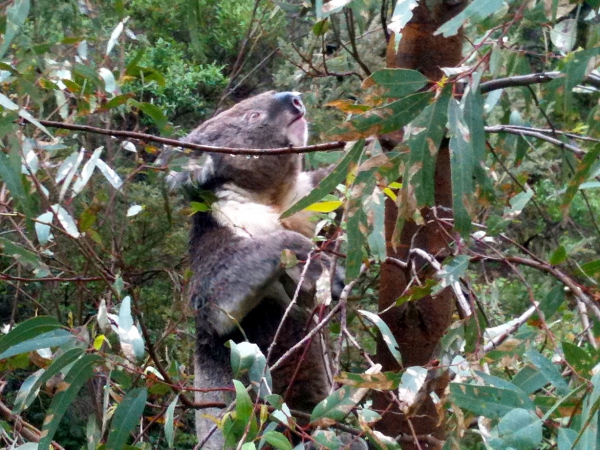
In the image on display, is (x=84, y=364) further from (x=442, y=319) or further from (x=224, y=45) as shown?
(x=224, y=45)

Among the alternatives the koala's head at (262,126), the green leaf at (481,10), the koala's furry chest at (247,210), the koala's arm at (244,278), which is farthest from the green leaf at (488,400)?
the koala's head at (262,126)

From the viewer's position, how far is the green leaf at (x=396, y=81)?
0.85 meters

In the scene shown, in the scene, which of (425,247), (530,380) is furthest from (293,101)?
(530,380)

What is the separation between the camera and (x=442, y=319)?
1396mm

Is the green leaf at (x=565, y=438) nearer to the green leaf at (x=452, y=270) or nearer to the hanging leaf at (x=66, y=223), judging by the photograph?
the green leaf at (x=452, y=270)

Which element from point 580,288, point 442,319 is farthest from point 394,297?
point 580,288

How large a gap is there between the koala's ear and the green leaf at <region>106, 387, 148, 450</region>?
147cm

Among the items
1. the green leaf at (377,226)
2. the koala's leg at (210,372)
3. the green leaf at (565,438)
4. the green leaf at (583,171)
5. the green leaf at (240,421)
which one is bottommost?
the koala's leg at (210,372)

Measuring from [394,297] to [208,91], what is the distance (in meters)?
4.39

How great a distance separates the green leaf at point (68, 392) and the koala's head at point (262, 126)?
53.4 inches

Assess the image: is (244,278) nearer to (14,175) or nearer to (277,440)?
(14,175)

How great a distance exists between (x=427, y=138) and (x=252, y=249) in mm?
1323

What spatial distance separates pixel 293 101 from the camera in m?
2.40

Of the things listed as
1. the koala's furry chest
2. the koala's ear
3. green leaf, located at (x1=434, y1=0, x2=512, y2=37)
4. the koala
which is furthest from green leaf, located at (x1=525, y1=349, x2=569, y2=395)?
the koala's ear
